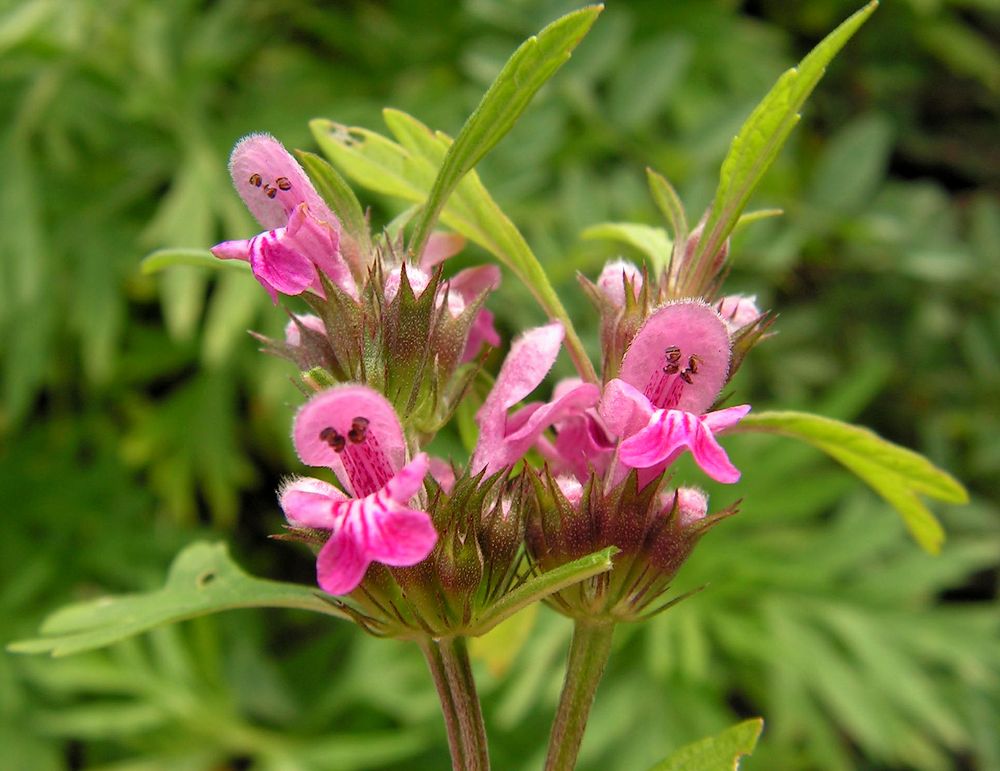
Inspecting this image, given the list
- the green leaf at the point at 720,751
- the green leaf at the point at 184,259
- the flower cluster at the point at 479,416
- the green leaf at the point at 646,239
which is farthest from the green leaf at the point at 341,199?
the green leaf at the point at 720,751

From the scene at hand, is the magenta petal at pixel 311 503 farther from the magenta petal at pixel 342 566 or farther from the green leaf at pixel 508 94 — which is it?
the green leaf at pixel 508 94

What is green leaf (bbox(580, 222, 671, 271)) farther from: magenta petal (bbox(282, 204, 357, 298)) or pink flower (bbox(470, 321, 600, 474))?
magenta petal (bbox(282, 204, 357, 298))

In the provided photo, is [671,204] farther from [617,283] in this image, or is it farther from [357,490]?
[357,490]

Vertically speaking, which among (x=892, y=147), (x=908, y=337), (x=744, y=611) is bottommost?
(x=744, y=611)

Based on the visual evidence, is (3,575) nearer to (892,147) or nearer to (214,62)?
(214,62)

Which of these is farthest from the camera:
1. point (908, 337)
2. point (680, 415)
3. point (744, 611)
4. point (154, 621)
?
point (908, 337)

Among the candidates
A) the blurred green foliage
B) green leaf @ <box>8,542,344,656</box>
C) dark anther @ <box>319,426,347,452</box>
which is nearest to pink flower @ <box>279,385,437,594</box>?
dark anther @ <box>319,426,347,452</box>

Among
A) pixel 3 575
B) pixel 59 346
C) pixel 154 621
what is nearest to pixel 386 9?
pixel 59 346
